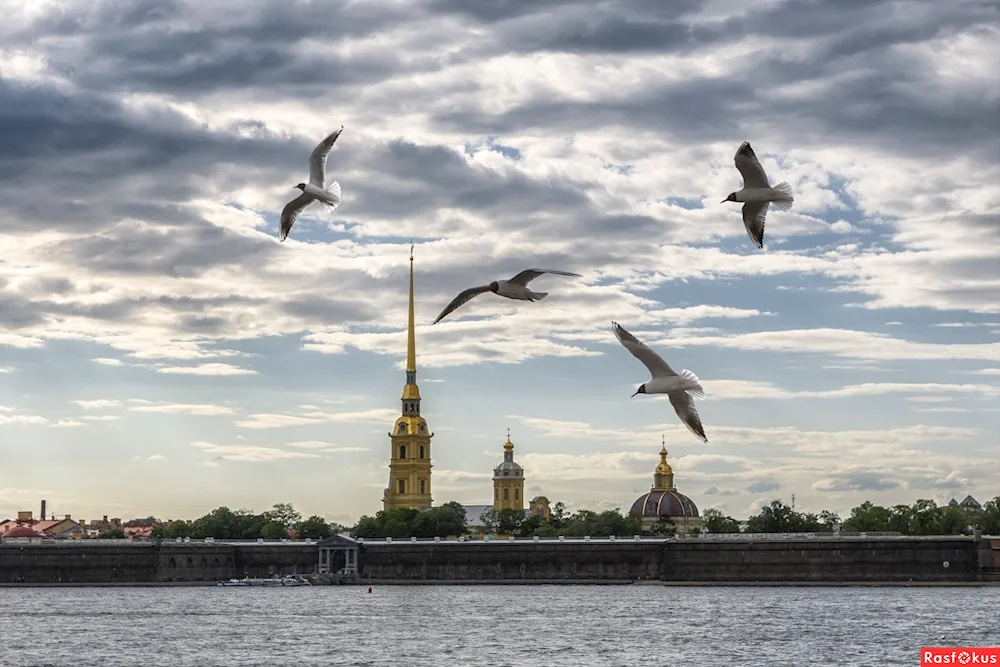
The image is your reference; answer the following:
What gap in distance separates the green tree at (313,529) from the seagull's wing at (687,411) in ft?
480

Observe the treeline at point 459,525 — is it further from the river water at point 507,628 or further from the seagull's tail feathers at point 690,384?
the seagull's tail feathers at point 690,384

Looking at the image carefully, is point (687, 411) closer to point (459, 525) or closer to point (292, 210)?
point (292, 210)

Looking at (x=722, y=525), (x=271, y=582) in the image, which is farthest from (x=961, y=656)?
(x=722, y=525)

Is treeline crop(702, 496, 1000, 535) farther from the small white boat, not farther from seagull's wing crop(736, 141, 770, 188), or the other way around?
seagull's wing crop(736, 141, 770, 188)

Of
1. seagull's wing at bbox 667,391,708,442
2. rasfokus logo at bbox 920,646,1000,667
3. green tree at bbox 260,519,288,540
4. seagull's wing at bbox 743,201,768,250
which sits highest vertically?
green tree at bbox 260,519,288,540

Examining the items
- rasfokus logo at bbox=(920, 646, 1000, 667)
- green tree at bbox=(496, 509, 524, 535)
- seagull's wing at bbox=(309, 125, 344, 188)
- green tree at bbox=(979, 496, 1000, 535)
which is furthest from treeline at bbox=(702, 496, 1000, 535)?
seagull's wing at bbox=(309, 125, 344, 188)

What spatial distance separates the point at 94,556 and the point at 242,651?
69.9 meters

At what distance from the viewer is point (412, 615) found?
81875mm

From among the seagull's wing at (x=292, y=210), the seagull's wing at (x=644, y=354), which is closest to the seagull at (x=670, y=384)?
the seagull's wing at (x=644, y=354)

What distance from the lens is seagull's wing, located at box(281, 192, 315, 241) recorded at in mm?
23109

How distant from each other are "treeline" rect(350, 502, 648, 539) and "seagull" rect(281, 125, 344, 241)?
131 meters

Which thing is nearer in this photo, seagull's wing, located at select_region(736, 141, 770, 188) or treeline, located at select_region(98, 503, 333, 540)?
seagull's wing, located at select_region(736, 141, 770, 188)

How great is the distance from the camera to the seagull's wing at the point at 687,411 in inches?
734

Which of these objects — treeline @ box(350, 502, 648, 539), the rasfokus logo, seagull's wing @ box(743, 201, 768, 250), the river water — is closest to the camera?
seagull's wing @ box(743, 201, 768, 250)
